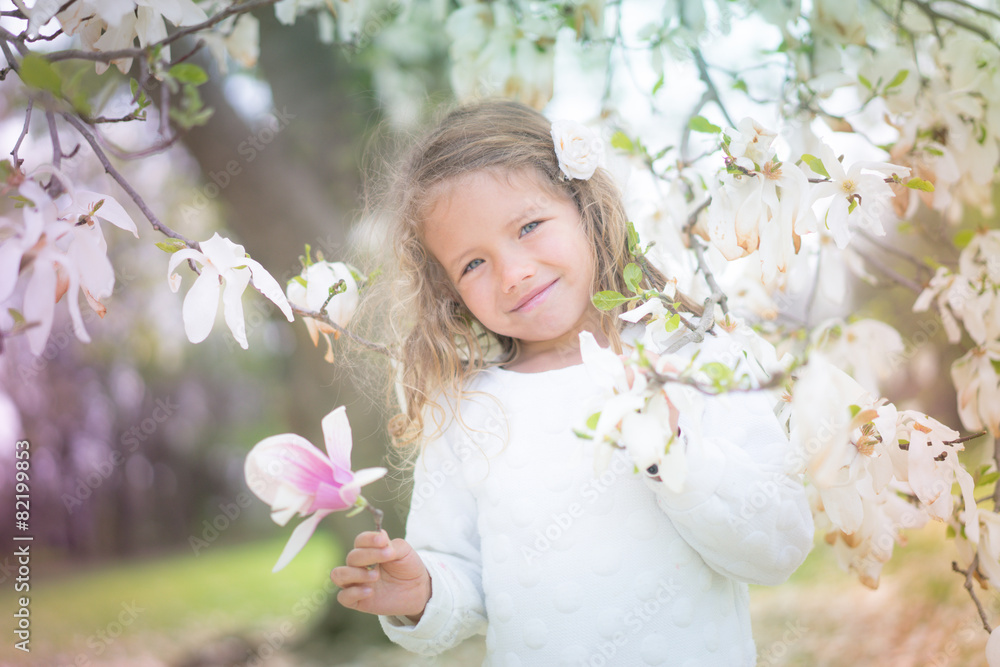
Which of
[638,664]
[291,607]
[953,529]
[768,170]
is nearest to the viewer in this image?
[768,170]

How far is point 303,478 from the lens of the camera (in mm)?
640

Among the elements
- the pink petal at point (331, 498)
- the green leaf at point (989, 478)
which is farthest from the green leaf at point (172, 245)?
the green leaf at point (989, 478)

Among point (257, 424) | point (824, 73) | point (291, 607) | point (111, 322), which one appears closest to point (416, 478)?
point (824, 73)

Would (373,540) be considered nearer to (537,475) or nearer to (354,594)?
(354,594)

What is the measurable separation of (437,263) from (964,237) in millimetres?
983

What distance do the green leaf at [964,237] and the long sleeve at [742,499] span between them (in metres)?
0.62

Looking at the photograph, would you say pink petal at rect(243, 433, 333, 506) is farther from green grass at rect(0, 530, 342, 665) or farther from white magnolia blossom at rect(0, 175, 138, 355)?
green grass at rect(0, 530, 342, 665)

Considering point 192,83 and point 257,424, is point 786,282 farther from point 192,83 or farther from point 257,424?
point 257,424

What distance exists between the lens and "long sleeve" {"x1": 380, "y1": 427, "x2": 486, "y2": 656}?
1067mm

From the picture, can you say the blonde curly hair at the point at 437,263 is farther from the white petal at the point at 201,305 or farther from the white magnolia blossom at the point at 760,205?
the white petal at the point at 201,305

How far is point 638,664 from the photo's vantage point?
0.99 meters

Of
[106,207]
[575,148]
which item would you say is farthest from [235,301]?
[575,148]

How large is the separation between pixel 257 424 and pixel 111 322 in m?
4.27

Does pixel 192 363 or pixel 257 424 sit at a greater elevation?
pixel 192 363
